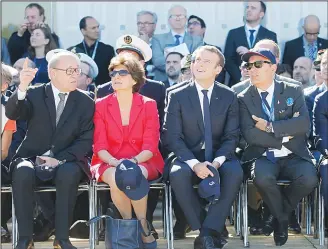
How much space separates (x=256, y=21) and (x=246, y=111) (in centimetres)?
239

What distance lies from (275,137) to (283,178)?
0.35 metres

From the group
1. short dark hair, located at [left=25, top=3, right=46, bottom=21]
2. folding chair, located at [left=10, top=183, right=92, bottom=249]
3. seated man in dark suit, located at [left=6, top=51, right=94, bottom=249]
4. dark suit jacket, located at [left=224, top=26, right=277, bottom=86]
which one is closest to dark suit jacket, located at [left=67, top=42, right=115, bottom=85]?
short dark hair, located at [left=25, top=3, right=46, bottom=21]

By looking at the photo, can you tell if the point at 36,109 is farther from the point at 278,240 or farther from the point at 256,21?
the point at 256,21

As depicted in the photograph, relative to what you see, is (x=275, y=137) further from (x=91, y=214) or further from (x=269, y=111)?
(x=91, y=214)

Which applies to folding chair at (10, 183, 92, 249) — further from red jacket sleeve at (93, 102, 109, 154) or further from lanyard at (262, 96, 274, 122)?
lanyard at (262, 96, 274, 122)

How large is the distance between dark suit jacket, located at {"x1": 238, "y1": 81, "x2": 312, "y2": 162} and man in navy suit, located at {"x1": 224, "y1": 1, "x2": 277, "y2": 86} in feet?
5.70

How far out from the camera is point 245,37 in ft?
30.8

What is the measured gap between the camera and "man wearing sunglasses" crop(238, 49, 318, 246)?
7.12 meters

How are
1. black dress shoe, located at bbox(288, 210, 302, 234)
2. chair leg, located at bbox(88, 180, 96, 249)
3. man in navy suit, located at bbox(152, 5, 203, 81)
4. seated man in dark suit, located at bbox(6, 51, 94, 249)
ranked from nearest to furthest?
seated man in dark suit, located at bbox(6, 51, 94, 249) < chair leg, located at bbox(88, 180, 96, 249) < black dress shoe, located at bbox(288, 210, 302, 234) < man in navy suit, located at bbox(152, 5, 203, 81)

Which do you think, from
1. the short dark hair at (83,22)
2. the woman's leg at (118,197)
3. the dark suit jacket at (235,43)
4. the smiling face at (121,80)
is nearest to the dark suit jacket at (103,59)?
the short dark hair at (83,22)

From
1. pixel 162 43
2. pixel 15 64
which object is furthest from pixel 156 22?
pixel 15 64

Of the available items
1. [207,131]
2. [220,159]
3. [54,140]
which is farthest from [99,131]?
[220,159]

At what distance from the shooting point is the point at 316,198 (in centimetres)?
752

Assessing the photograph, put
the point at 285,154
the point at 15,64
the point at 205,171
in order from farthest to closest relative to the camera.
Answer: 1. the point at 15,64
2. the point at 285,154
3. the point at 205,171
